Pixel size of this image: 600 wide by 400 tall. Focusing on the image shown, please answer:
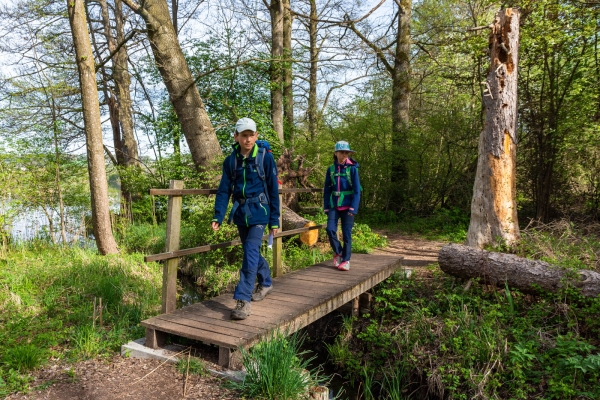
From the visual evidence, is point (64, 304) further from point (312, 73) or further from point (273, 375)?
point (312, 73)

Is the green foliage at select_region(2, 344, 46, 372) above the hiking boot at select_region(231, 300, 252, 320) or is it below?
below

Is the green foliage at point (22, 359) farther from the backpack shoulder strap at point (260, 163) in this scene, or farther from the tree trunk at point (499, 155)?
the tree trunk at point (499, 155)

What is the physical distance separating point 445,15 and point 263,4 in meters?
6.77

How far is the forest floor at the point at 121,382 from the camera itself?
118 inches

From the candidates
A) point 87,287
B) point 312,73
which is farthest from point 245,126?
point 312,73

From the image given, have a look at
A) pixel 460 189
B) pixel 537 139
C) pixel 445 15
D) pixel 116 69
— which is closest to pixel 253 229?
pixel 537 139

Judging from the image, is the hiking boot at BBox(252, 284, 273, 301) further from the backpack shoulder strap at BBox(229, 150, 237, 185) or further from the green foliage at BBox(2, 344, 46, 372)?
the green foliage at BBox(2, 344, 46, 372)

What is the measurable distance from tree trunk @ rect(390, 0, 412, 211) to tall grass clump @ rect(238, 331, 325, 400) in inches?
378

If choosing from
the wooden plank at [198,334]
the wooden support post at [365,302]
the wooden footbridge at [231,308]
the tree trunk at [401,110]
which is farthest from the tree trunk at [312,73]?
the wooden plank at [198,334]

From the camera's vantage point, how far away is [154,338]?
3.59 m

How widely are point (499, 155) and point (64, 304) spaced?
645 cm

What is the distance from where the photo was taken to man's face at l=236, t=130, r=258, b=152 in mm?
3881

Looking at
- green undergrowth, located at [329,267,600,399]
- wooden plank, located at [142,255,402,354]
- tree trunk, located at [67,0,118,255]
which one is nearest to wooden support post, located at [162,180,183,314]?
wooden plank, located at [142,255,402,354]

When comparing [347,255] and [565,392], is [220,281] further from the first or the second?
[565,392]
